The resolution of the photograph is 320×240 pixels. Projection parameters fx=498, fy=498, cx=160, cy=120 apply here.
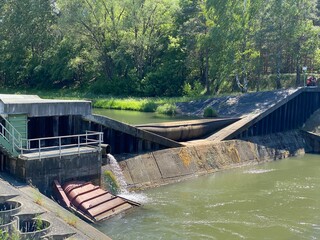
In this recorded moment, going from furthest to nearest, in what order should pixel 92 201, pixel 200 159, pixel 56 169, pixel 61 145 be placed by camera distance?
pixel 200 159, pixel 61 145, pixel 56 169, pixel 92 201

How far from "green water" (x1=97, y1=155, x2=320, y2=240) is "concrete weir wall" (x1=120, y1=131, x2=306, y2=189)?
2.41 feet

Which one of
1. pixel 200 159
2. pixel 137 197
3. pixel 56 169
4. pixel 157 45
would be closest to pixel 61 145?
pixel 56 169

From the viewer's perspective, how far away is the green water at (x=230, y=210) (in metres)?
19.6

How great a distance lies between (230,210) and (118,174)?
5838mm

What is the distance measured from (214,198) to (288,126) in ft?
64.5

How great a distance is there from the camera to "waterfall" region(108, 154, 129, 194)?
24505 mm

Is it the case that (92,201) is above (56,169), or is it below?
below

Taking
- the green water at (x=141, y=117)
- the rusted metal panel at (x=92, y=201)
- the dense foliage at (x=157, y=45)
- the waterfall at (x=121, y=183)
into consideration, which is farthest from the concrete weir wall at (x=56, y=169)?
the dense foliage at (x=157, y=45)

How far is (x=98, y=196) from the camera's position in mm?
21062

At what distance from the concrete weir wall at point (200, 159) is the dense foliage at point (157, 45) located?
752 inches

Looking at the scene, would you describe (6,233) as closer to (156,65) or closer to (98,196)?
(98,196)

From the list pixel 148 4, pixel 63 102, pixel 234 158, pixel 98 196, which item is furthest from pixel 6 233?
pixel 148 4

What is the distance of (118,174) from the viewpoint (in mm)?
24766

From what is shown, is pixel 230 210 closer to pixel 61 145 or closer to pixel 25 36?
pixel 61 145
